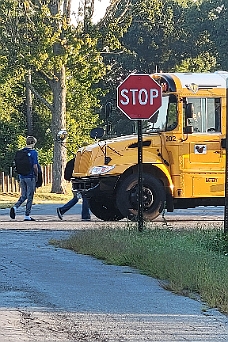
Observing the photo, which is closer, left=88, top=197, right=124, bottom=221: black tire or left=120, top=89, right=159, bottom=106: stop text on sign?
left=120, top=89, right=159, bottom=106: stop text on sign

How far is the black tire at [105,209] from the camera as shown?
1975 centimetres

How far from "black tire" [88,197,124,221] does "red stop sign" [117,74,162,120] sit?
5185 mm

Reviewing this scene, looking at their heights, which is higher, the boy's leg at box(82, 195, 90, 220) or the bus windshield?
the bus windshield

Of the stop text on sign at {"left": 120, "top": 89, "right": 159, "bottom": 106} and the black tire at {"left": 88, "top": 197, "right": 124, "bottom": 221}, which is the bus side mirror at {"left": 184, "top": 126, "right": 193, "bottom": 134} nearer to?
the black tire at {"left": 88, "top": 197, "right": 124, "bottom": 221}

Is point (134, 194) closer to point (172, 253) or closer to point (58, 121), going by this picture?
point (172, 253)

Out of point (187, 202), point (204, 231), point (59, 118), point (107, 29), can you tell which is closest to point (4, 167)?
point (59, 118)

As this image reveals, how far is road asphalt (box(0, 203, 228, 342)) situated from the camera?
7668mm

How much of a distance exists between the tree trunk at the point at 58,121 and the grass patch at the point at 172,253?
21842mm

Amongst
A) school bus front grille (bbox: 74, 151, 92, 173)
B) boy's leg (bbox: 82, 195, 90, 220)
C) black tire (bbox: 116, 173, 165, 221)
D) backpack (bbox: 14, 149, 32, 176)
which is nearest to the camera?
black tire (bbox: 116, 173, 165, 221)

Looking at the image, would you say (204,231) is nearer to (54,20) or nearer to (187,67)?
(54,20)

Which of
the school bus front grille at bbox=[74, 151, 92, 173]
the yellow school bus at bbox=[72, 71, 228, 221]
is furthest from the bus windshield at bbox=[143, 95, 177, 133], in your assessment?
the school bus front grille at bbox=[74, 151, 92, 173]

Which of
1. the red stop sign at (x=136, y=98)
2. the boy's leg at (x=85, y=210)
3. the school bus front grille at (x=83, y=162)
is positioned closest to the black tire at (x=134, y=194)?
the school bus front grille at (x=83, y=162)

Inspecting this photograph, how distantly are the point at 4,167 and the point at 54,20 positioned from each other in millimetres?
10536

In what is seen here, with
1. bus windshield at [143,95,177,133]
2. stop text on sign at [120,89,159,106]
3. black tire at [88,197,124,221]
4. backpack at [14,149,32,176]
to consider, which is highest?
stop text on sign at [120,89,159,106]
